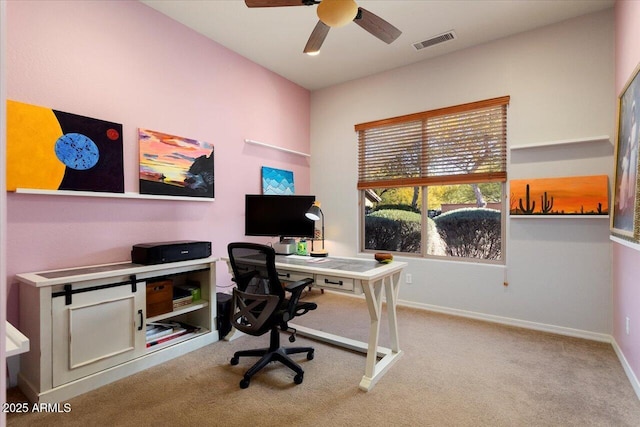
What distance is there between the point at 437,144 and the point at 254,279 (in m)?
2.77

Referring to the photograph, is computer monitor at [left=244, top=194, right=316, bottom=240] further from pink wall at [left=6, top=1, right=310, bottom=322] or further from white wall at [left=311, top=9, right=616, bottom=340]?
white wall at [left=311, top=9, right=616, bottom=340]

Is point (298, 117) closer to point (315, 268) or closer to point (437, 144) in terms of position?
point (437, 144)

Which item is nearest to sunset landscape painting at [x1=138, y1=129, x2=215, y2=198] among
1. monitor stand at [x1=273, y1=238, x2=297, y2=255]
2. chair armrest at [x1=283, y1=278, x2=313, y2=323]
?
monitor stand at [x1=273, y1=238, x2=297, y2=255]

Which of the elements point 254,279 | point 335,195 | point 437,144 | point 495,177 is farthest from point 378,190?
point 254,279

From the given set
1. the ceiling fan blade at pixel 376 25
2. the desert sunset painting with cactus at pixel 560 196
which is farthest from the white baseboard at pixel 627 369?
the ceiling fan blade at pixel 376 25

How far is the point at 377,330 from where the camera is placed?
2150 mm

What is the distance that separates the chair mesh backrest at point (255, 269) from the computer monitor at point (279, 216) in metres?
0.96

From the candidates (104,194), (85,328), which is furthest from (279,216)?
(85,328)

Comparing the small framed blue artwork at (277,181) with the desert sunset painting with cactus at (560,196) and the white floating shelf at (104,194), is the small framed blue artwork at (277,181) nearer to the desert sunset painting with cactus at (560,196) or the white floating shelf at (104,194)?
the white floating shelf at (104,194)

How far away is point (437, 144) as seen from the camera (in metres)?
3.76

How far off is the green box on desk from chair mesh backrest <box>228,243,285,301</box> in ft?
2.58

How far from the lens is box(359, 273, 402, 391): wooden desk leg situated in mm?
2111

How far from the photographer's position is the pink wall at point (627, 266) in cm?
212

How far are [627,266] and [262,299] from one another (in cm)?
272
